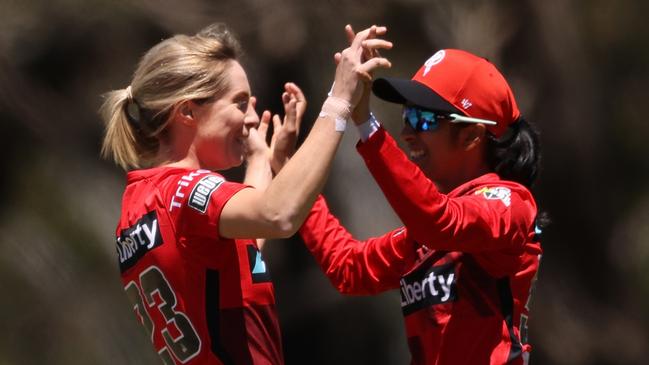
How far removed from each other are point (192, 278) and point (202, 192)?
0.78 feet

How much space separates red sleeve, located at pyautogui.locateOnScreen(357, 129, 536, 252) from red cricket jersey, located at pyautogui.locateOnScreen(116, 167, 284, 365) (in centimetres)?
34

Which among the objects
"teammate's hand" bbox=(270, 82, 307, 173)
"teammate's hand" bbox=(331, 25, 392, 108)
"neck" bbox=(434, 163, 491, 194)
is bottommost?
"neck" bbox=(434, 163, 491, 194)

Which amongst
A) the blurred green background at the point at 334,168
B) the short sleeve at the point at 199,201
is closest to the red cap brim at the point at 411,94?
the short sleeve at the point at 199,201

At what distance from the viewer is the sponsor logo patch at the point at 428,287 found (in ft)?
9.88

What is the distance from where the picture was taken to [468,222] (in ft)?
9.20

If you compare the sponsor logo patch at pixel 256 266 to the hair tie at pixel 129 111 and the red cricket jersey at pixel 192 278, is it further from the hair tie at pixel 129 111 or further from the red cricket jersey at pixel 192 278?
the hair tie at pixel 129 111

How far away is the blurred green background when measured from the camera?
509 centimetres

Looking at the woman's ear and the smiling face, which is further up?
the smiling face

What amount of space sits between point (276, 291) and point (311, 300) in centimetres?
15

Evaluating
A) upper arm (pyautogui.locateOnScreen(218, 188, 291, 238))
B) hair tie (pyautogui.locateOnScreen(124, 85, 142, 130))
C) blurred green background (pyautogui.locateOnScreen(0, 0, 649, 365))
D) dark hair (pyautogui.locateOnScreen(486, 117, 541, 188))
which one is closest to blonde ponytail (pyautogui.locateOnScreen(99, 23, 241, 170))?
hair tie (pyautogui.locateOnScreen(124, 85, 142, 130))

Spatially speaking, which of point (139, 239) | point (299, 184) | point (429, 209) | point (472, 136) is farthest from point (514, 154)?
point (139, 239)

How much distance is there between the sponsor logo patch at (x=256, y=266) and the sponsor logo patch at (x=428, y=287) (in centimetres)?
38

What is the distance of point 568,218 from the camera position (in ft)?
17.0

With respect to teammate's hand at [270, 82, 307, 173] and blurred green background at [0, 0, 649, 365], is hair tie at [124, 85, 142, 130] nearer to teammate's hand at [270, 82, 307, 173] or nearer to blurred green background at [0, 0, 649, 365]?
teammate's hand at [270, 82, 307, 173]
